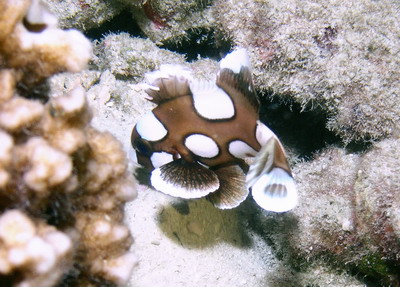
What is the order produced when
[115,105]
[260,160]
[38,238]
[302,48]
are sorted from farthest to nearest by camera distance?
[115,105] < [302,48] < [260,160] < [38,238]

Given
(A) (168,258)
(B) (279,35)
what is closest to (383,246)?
(A) (168,258)

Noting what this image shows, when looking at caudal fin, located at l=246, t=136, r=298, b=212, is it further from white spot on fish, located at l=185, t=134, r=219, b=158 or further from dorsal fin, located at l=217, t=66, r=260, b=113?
white spot on fish, located at l=185, t=134, r=219, b=158

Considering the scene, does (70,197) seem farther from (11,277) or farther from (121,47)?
(121,47)

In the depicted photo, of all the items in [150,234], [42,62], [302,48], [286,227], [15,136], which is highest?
[42,62]

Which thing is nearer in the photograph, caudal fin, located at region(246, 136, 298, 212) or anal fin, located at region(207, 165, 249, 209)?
caudal fin, located at region(246, 136, 298, 212)

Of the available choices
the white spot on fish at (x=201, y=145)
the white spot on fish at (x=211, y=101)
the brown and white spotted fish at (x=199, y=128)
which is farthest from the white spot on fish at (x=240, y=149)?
the white spot on fish at (x=211, y=101)

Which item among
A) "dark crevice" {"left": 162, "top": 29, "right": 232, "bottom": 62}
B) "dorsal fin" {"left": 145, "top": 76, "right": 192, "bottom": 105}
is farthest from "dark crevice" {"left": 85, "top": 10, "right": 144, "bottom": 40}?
"dorsal fin" {"left": 145, "top": 76, "right": 192, "bottom": 105}
